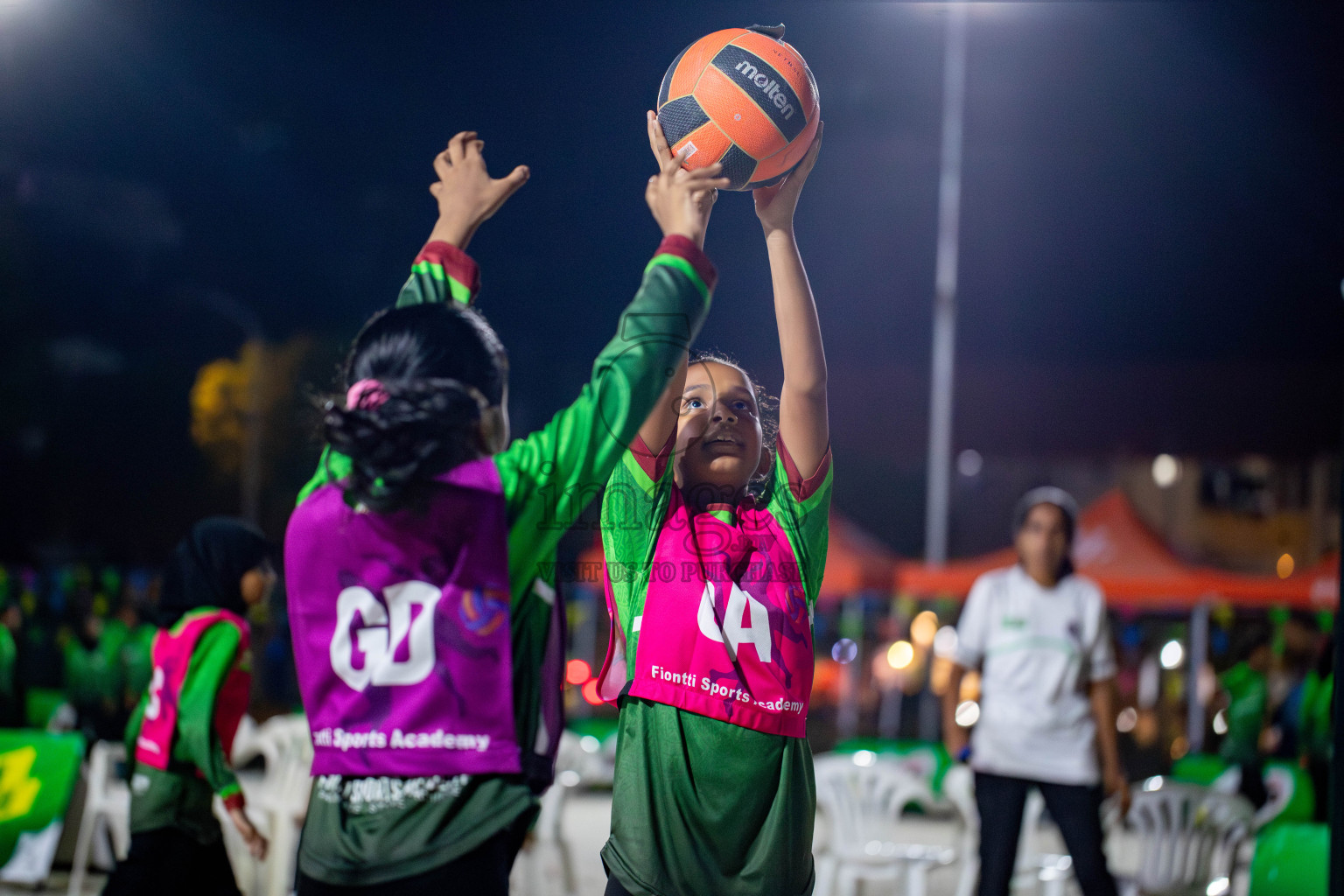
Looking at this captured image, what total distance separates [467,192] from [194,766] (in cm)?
193

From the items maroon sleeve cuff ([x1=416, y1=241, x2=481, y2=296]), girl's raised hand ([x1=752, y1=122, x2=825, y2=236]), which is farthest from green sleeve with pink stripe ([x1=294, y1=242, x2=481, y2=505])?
girl's raised hand ([x1=752, y1=122, x2=825, y2=236])

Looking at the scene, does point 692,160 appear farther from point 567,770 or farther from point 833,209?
point 833,209

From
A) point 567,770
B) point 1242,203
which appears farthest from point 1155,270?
A: point 567,770

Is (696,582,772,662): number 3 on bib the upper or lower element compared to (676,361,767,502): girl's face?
lower

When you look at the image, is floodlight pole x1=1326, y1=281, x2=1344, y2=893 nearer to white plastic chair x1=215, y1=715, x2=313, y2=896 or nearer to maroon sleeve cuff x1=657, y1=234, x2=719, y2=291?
maroon sleeve cuff x1=657, y1=234, x2=719, y2=291

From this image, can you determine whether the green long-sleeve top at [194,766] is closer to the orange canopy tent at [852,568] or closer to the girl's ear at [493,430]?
the girl's ear at [493,430]

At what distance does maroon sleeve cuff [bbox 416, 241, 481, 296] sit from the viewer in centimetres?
196

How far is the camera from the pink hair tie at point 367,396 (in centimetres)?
157

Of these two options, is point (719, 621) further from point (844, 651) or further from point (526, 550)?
point (844, 651)

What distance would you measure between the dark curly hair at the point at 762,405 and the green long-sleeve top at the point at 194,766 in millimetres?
1670

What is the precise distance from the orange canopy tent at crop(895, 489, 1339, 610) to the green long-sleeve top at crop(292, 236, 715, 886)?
769 centimetres

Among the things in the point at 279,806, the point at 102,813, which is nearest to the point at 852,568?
the point at 279,806

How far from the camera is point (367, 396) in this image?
159cm

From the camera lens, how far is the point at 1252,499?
49.8ft
